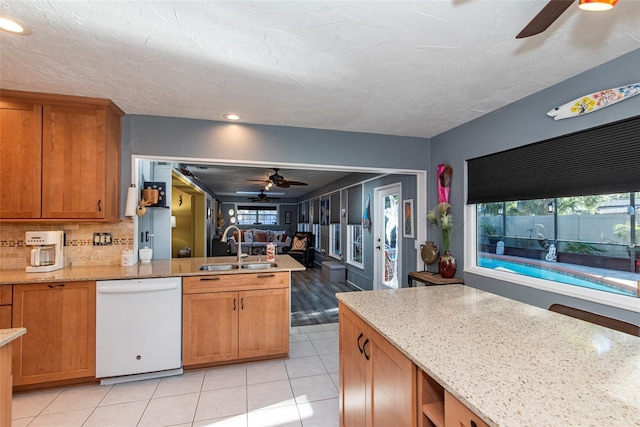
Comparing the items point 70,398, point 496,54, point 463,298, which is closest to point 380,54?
point 496,54

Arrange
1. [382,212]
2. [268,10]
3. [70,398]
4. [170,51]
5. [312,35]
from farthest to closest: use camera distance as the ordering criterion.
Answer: [382,212]
[70,398]
[170,51]
[312,35]
[268,10]

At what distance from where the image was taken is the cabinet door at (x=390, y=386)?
113cm

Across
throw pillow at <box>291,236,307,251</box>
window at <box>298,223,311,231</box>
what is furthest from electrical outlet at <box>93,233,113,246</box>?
window at <box>298,223,311,231</box>

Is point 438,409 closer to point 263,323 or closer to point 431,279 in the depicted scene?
point 263,323

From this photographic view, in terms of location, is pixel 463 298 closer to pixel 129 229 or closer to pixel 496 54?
pixel 496 54

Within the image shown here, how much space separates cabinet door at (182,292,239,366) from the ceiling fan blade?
277 centimetres

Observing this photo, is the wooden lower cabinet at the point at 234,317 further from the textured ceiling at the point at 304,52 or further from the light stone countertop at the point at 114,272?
the textured ceiling at the point at 304,52

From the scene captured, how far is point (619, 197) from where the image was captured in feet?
6.60

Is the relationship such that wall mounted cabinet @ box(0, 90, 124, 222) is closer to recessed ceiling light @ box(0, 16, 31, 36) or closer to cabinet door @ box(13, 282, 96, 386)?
cabinet door @ box(13, 282, 96, 386)

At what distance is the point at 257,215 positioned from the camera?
13.6 meters

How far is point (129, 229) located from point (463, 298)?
310cm

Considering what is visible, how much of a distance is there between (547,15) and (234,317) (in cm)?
295

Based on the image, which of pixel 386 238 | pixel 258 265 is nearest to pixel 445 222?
pixel 386 238

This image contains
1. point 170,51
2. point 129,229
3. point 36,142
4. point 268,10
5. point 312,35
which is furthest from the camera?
point 129,229
